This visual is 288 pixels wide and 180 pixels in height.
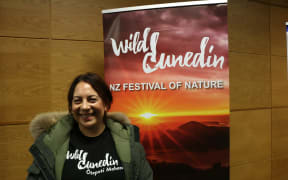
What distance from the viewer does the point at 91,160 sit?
116cm

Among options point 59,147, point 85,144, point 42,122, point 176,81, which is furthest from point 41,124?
point 176,81

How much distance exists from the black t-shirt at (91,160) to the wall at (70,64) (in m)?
0.92

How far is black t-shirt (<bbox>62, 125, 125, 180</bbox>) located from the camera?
1144mm

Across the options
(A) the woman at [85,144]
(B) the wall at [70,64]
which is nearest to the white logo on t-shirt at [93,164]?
(A) the woman at [85,144]

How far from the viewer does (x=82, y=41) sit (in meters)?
2.04

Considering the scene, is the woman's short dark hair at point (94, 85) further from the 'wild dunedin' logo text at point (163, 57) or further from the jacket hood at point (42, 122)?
the 'wild dunedin' logo text at point (163, 57)

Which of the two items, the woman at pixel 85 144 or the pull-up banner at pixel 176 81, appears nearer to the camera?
the woman at pixel 85 144

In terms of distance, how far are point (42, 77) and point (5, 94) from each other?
1.17ft

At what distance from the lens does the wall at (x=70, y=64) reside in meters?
1.87

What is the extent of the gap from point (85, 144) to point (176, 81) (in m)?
0.84

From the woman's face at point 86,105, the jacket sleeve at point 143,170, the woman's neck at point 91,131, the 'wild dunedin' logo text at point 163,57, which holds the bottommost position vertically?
the jacket sleeve at point 143,170

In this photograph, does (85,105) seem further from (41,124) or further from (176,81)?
(176,81)

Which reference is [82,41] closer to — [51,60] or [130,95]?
[51,60]

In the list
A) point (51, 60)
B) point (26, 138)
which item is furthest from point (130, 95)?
point (26, 138)
